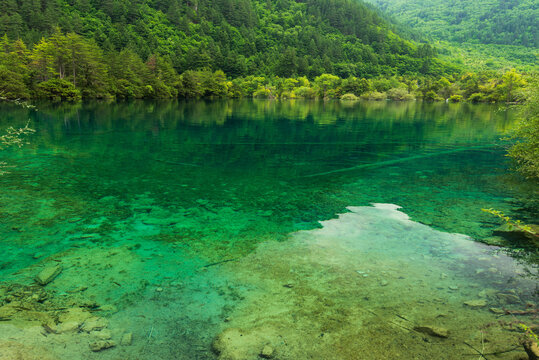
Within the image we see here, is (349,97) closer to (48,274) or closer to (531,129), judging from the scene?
(531,129)

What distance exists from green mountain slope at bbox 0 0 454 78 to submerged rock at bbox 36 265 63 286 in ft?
357

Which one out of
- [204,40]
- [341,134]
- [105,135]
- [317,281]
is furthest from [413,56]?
[317,281]

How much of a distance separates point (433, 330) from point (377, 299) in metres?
1.09

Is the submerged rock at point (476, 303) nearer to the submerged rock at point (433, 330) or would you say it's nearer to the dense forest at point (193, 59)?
the submerged rock at point (433, 330)

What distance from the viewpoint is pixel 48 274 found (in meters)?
6.48

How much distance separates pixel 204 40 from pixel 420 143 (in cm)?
15318

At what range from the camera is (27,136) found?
2409 centimetres

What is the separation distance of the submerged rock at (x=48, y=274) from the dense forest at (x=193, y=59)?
2037cm

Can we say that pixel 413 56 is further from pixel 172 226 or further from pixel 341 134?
pixel 172 226

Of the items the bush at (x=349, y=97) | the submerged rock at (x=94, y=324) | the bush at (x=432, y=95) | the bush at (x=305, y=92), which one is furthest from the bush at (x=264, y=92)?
the submerged rock at (x=94, y=324)

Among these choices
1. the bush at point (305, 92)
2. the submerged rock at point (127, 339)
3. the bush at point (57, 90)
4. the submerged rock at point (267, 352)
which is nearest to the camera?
the submerged rock at point (267, 352)

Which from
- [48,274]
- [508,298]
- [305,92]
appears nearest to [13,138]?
[48,274]

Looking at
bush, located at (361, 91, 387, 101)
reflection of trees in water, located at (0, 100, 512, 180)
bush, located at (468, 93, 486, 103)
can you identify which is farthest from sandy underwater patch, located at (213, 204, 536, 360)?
bush, located at (468, 93, 486, 103)

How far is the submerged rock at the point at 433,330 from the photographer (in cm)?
506
